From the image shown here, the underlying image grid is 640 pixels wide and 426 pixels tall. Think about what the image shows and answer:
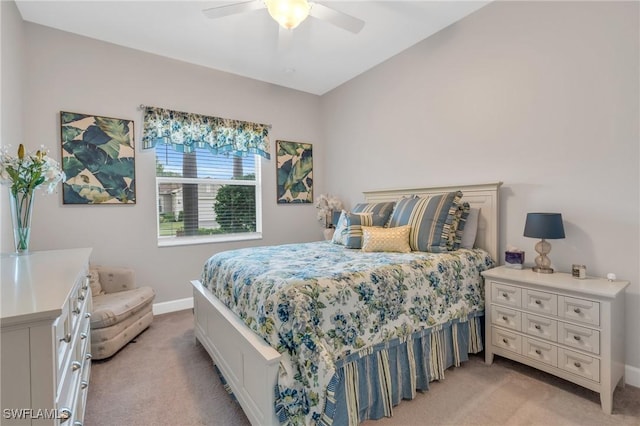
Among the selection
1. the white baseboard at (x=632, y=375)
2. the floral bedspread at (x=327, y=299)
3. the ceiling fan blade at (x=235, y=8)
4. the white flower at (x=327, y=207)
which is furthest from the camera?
the white flower at (x=327, y=207)

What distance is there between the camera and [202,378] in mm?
2096

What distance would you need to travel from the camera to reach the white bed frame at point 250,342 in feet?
4.62

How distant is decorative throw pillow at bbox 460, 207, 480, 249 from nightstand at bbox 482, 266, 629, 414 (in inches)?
14.1

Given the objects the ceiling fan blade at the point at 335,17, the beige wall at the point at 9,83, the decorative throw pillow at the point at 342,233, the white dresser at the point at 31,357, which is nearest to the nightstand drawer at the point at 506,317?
the decorative throw pillow at the point at 342,233

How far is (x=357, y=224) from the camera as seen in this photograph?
279cm

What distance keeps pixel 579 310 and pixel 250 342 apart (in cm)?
195

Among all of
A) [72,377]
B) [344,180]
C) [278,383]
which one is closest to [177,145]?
[344,180]

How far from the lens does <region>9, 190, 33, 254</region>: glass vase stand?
1863mm

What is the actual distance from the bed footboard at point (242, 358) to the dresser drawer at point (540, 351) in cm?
173

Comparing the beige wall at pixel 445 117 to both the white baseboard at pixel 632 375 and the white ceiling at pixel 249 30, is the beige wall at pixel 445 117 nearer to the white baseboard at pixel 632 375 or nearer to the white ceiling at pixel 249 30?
the white baseboard at pixel 632 375

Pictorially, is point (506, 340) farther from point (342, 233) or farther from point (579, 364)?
point (342, 233)

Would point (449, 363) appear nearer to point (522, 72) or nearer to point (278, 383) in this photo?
point (278, 383)

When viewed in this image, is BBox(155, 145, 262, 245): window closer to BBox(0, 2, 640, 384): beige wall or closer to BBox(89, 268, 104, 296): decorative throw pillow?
BBox(0, 2, 640, 384): beige wall

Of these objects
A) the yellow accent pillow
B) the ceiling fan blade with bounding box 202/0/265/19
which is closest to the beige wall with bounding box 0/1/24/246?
the ceiling fan blade with bounding box 202/0/265/19
